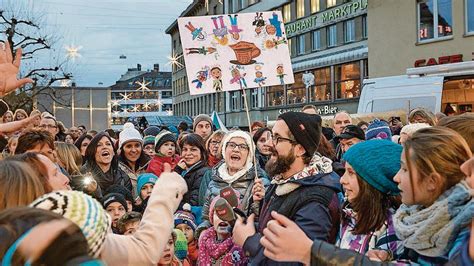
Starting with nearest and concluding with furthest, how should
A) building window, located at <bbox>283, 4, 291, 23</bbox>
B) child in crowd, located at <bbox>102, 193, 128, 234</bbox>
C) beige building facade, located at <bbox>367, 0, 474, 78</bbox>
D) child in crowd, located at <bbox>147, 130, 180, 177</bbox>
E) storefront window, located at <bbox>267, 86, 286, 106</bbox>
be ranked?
child in crowd, located at <bbox>102, 193, 128, 234</bbox>
child in crowd, located at <bbox>147, 130, 180, 177</bbox>
beige building facade, located at <bbox>367, 0, 474, 78</bbox>
building window, located at <bbox>283, 4, 291, 23</bbox>
storefront window, located at <bbox>267, 86, 286, 106</bbox>

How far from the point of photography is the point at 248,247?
3266 mm

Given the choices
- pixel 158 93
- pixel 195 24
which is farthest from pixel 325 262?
pixel 158 93

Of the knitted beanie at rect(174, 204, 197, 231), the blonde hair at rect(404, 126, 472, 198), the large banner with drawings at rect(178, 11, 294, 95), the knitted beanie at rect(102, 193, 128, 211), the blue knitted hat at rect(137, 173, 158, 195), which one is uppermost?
the large banner with drawings at rect(178, 11, 294, 95)

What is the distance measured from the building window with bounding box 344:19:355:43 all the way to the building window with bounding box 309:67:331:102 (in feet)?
8.08

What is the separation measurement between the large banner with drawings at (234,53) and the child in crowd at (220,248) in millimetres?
2029

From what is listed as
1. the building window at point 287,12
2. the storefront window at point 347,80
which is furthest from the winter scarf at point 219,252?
the building window at point 287,12

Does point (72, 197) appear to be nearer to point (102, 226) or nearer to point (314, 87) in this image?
point (102, 226)

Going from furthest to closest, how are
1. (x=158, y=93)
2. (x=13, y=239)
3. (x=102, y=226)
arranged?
(x=158, y=93)
(x=102, y=226)
(x=13, y=239)

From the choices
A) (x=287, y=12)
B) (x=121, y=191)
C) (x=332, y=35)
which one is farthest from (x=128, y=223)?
(x=287, y=12)

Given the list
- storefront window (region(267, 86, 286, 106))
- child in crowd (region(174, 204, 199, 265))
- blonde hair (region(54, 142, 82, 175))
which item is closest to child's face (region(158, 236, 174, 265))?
child in crowd (region(174, 204, 199, 265))

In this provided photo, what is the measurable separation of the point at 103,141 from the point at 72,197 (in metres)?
4.79

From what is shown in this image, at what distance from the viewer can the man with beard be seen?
3357mm

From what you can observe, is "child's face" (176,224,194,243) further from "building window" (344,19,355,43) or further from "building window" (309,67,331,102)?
"building window" (309,67,331,102)

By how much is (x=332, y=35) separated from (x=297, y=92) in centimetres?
550
